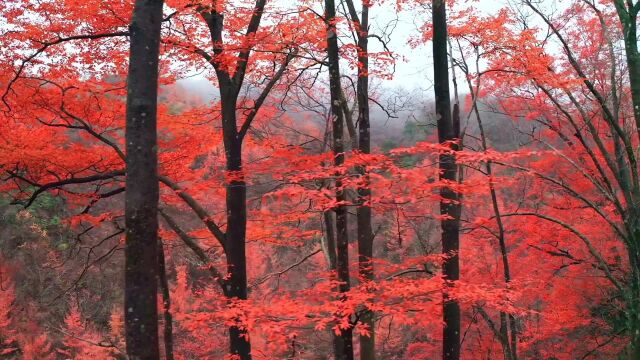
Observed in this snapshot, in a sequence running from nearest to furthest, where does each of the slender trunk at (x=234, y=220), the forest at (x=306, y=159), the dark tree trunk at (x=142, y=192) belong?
the dark tree trunk at (x=142, y=192) → the forest at (x=306, y=159) → the slender trunk at (x=234, y=220)

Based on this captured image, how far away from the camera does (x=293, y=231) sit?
8062mm

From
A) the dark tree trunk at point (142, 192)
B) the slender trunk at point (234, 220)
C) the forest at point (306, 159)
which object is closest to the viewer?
the dark tree trunk at point (142, 192)

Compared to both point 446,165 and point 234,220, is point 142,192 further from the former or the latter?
point 446,165

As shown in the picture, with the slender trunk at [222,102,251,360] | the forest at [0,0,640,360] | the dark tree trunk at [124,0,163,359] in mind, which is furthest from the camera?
the slender trunk at [222,102,251,360]

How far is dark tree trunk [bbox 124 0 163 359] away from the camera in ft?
10.8

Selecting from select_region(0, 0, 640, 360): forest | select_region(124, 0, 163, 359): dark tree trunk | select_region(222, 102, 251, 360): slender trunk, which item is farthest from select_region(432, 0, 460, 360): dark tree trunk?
select_region(124, 0, 163, 359): dark tree trunk

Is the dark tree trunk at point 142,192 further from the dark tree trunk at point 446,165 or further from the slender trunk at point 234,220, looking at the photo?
the dark tree trunk at point 446,165

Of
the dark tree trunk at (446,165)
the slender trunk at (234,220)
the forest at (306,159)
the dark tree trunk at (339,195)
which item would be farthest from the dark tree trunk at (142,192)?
the dark tree trunk at (446,165)

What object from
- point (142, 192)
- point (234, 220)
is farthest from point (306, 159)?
point (142, 192)

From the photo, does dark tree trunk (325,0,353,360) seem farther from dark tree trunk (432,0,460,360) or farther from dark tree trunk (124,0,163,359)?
dark tree trunk (124,0,163,359)

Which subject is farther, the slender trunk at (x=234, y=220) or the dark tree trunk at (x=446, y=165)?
the slender trunk at (x=234, y=220)

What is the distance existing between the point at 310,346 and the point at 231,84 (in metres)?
17.3

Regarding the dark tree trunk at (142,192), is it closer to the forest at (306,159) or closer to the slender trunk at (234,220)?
the forest at (306,159)

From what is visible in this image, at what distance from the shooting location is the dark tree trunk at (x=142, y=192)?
3299 mm
